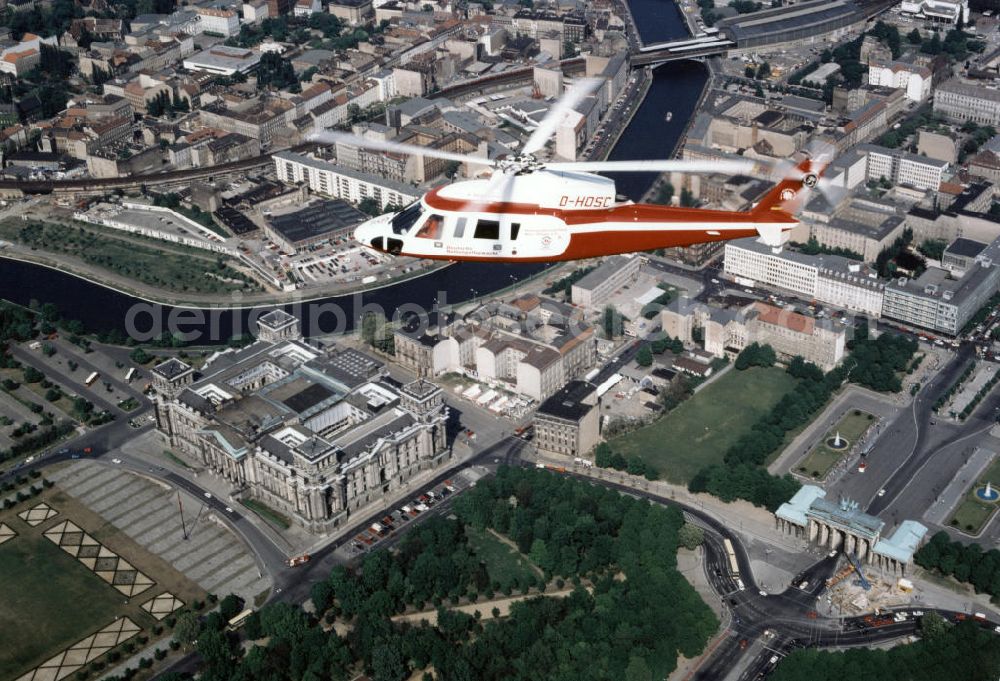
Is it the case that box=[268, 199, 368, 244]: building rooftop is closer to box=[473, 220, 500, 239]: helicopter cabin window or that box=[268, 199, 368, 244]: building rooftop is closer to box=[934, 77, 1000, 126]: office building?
box=[934, 77, 1000, 126]: office building

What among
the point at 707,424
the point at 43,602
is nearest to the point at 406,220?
the point at 43,602

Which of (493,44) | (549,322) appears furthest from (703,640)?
(493,44)

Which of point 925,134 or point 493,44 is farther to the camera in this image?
point 493,44

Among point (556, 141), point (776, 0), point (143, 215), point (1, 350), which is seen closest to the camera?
point (1, 350)

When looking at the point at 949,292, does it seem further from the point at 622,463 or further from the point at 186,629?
the point at 186,629

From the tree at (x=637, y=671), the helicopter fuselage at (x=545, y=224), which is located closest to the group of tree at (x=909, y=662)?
the tree at (x=637, y=671)

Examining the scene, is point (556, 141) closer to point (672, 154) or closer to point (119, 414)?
point (672, 154)
